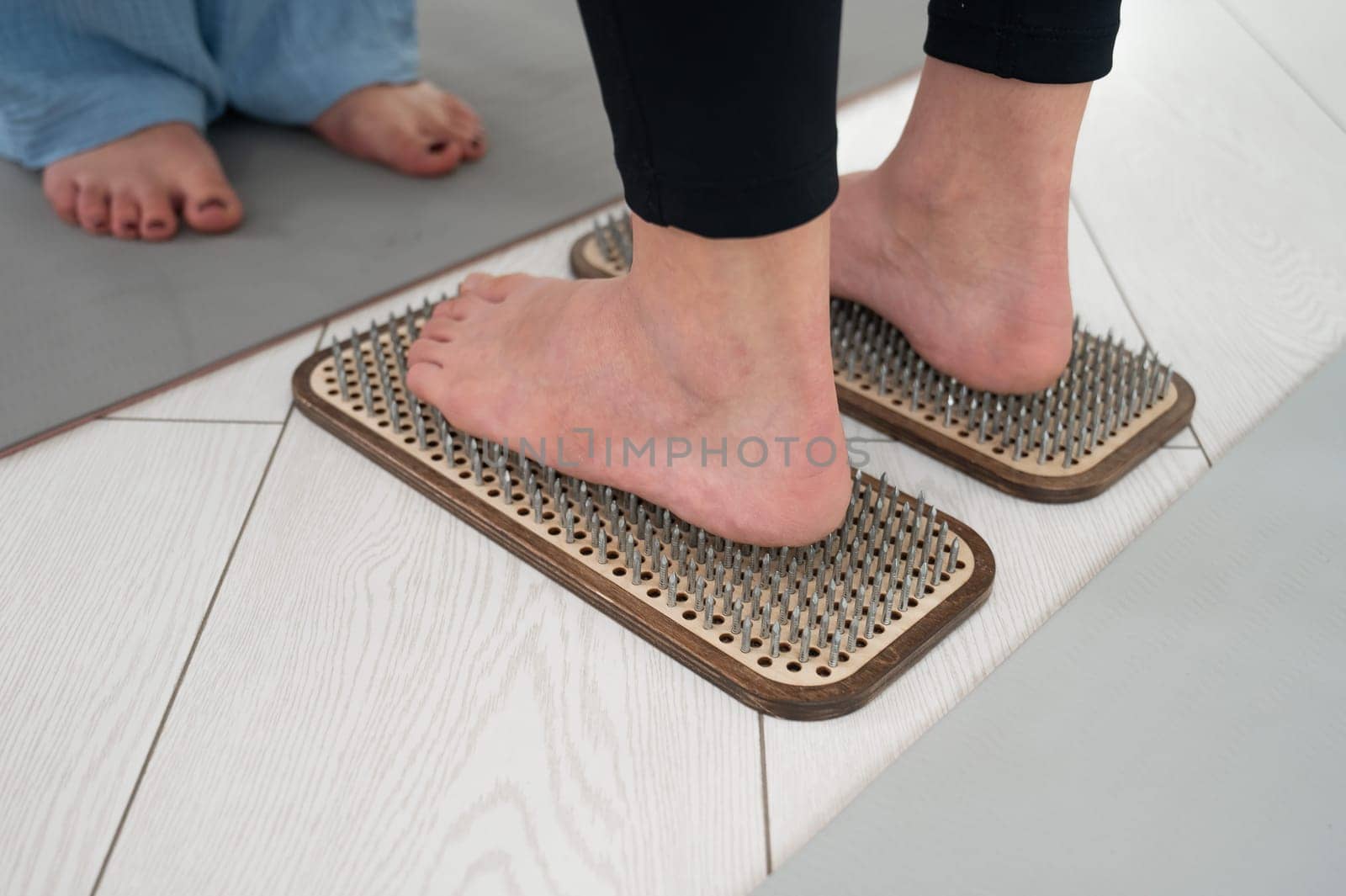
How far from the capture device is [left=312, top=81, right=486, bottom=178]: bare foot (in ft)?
4.96

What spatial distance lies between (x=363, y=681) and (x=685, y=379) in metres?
0.31

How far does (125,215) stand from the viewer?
1.37 metres

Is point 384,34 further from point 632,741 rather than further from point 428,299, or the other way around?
point 632,741

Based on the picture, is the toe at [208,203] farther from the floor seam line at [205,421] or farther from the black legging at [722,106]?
the black legging at [722,106]

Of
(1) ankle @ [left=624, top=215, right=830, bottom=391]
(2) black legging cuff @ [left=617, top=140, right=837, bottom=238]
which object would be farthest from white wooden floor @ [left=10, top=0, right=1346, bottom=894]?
(2) black legging cuff @ [left=617, top=140, right=837, bottom=238]

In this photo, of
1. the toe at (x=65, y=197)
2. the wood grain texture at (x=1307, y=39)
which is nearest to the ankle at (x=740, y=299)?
the toe at (x=65, y=197)

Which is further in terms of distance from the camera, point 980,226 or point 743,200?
point 980,226

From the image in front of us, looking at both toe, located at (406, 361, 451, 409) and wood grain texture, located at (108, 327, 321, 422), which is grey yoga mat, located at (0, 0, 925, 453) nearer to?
wood grain texture, located at (108, 327, 321, 422)

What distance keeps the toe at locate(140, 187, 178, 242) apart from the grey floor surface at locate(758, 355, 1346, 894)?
3.42ft

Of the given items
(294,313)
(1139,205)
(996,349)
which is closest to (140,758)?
(294,313)

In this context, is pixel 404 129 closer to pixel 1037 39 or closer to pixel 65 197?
pixel 65 197

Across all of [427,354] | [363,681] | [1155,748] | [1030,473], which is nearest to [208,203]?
[427,354]

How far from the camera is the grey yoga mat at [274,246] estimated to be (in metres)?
1.19

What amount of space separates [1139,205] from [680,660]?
994 millimetres
